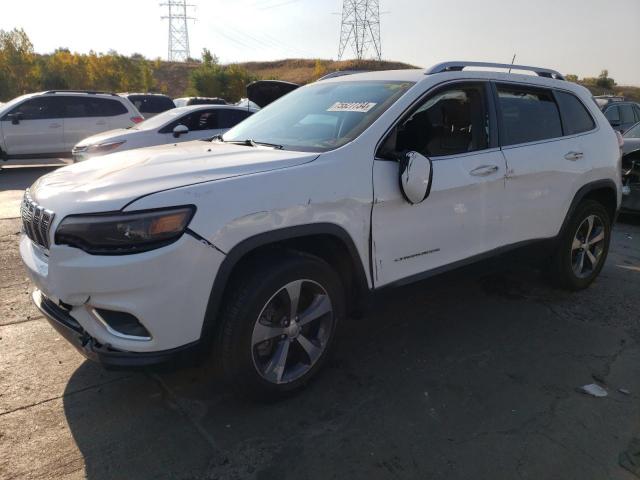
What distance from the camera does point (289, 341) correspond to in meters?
2.84

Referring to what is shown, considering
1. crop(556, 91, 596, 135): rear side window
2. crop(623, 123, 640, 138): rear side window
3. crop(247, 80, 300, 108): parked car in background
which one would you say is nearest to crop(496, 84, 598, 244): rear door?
crop(556, 91, 596, 135): rear side window

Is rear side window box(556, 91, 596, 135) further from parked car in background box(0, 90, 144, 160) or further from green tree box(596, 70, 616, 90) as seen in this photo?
green tree box(596, 70, 616, 90)

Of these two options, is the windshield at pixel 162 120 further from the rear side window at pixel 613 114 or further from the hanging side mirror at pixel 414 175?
the rear side window at pixel 613 114

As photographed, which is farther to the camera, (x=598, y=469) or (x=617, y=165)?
(x=617, y=165)

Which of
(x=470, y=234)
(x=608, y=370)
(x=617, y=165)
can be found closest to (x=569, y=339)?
(x=608, y=370)

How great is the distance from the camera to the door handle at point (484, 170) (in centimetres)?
346

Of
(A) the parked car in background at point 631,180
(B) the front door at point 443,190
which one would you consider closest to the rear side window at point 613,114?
(A) the parked car in background at point 631,180

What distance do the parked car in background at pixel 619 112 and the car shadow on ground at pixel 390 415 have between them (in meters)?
10.2

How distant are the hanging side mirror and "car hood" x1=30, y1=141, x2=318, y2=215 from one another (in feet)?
1.73

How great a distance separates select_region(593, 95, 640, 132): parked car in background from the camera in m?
12.2

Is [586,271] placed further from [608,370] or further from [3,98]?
[3,98]

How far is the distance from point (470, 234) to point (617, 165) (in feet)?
6.92

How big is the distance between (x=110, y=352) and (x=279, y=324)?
846mm

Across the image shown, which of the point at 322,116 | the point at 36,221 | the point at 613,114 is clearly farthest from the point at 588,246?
the point at 613,114
